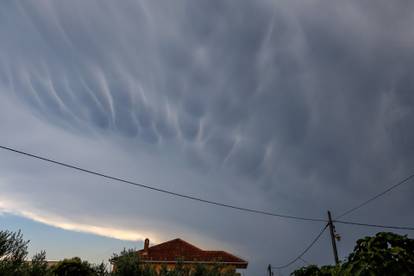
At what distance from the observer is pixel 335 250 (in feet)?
74.9

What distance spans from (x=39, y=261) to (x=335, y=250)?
64.3 ft

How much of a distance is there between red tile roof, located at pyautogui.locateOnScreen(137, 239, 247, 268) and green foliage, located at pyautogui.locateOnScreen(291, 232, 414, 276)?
28.8m

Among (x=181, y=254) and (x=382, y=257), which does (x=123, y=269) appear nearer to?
(x=382, y=257)

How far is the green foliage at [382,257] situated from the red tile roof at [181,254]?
28786 millimetres

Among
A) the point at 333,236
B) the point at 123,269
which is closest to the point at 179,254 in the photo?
the point at 333,236

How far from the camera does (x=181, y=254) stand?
37.3m

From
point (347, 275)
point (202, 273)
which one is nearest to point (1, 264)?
point (202, 273)

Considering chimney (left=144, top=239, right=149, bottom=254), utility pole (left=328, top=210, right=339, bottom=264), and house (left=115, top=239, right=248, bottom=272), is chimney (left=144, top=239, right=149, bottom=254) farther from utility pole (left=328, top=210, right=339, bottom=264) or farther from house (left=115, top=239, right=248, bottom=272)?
utility pole (left=328, top=210, right=339, bottom=264)

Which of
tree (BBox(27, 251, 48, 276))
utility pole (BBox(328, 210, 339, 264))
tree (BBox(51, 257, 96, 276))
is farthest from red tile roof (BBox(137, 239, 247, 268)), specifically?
tree (BBox(27, 251, 48, 276))

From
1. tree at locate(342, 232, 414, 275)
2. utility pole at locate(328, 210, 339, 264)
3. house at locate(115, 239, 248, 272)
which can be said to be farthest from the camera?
house at locate(115, 239, 248, 272)

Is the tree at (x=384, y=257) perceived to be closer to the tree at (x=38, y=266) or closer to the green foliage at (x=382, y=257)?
the green foliage at (x=382, y=257)

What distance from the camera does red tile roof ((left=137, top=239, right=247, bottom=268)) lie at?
36.0 meters

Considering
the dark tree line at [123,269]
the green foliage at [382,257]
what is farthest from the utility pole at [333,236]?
the green foliage at [382,257]

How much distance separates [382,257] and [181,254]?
32227 mm
